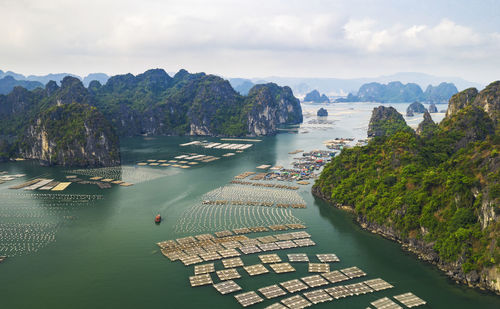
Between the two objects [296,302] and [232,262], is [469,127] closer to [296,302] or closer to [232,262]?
[232,262]

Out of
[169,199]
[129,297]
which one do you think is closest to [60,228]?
[169,199]

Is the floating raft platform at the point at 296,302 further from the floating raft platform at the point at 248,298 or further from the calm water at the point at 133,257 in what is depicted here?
the floating raft platform at the point at 248,298

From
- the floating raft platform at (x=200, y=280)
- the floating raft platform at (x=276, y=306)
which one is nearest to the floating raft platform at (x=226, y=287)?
the floating raft platform at (x=200, y=280)

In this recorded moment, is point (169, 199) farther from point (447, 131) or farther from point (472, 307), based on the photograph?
point (447, 131)

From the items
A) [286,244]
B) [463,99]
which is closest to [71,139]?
[286,244]

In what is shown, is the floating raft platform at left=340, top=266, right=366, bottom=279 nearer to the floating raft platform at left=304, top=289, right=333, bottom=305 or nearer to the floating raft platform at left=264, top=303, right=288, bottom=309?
the floating raft platform at left=304, top=289, right=333, bottom=305
